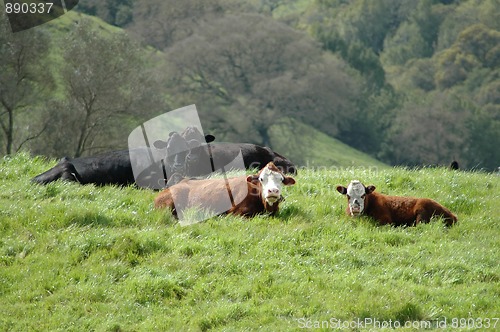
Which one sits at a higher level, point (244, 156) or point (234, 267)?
point (234, 267)

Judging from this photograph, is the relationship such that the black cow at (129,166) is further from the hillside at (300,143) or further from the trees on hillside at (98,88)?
the hillside at (300,143)

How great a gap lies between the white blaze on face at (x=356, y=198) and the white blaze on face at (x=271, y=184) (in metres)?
1.24

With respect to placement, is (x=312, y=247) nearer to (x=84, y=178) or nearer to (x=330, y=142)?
(x=84, y=178)

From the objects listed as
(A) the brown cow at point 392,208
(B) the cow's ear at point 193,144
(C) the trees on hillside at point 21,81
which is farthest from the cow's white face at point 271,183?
(C) the trees on hillside at point 21,81

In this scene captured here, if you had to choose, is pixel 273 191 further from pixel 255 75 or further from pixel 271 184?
pixel 255 75

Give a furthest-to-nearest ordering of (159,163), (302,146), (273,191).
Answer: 1. (302,146)
2. (159,163)
3. (273,191)

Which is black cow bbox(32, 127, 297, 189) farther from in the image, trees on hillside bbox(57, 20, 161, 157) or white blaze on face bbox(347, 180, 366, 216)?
trees on hillside bbox(57, 20, 161, 157)

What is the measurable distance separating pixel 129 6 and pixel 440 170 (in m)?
91.7

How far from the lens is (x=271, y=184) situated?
1375 cm

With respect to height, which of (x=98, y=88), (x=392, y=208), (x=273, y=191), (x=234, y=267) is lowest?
(x=98, y=88)

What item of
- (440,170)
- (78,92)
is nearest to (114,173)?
(440,170)

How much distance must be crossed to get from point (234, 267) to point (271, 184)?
2378 millimetres

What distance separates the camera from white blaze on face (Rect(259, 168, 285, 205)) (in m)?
13.6

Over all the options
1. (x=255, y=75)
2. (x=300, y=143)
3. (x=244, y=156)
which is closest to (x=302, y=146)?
(x=300, y=143)
